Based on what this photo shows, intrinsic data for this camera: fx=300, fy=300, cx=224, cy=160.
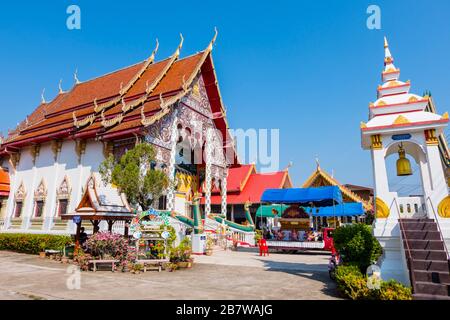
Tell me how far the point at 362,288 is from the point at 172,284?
3.84 m

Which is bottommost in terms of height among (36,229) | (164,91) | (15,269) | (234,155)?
(15,269)

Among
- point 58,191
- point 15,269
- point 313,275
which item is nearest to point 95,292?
point 15,269

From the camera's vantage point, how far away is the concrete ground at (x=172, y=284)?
549 cm

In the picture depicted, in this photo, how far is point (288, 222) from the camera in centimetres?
1552

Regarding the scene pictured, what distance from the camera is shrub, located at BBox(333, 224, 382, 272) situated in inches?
234

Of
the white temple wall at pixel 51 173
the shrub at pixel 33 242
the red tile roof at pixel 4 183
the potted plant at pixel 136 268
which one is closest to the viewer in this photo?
the potted plant at pixel 136 268

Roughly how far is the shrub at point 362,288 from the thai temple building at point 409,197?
10.4 inches

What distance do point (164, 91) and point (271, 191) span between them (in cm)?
850

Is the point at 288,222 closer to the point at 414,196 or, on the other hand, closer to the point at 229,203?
the point at 229,203

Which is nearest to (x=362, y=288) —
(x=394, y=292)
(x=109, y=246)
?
(x=394, y=292)

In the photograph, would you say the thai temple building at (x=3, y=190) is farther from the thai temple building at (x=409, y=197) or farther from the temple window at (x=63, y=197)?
the thai temple building at (x=409, y=197)

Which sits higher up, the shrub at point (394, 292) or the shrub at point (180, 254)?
the shrub at point (180, 254)

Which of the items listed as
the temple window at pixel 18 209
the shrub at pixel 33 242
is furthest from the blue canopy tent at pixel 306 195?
the temple window at pixel 18 209

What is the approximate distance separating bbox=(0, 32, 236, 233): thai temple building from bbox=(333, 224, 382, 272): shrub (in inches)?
351
